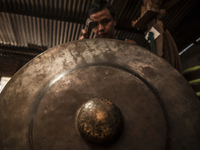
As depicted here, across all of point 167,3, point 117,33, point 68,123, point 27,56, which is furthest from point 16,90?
point 27,56

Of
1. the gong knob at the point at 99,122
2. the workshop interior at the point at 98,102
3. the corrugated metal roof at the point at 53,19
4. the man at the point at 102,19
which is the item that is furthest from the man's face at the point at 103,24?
the corrugated metal roof at the point at 53,19

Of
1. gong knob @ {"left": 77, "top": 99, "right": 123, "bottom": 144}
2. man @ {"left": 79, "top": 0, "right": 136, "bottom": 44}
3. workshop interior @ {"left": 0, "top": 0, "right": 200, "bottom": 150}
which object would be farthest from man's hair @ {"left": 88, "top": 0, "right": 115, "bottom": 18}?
gong knob @ {"left": 77, "top": 99, "right": 123, "bottom": 144}

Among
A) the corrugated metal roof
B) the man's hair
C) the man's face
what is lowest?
the corrugated metal roof

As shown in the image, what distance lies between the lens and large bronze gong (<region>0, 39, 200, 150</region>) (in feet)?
1.78

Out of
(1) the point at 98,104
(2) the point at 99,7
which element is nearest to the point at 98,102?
(1) the point at 98,104

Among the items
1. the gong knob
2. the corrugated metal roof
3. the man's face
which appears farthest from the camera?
the corrugated metal roof

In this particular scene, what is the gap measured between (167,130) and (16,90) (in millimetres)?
748

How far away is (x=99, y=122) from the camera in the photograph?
533 millimetres

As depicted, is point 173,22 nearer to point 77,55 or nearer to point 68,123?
point 77,55

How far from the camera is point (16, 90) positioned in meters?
0.62

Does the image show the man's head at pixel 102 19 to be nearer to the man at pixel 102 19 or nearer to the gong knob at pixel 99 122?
the man at pixel 102 19

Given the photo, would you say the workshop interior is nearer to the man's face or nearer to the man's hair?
the man's face

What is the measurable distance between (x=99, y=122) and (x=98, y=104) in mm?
76

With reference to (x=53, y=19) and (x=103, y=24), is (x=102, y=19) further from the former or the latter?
(x=53, y=19)
